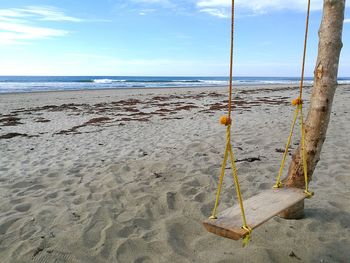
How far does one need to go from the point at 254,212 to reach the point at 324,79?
1396 millimetres

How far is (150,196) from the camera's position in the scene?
158 inches

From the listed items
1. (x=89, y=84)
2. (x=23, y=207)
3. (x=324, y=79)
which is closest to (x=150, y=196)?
(x=23, y=207)

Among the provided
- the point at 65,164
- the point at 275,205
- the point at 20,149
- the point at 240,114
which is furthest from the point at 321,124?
the point at 240,114

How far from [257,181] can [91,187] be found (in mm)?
2302

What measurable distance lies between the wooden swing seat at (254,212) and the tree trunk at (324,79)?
0.44m

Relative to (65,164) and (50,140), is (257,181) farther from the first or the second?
(50,140)

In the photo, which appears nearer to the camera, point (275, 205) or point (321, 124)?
point (275, 205)

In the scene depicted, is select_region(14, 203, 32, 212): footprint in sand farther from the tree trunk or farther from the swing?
the tree trunk

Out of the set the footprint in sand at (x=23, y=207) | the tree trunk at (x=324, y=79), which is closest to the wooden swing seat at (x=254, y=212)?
the tree trunk at (x=324, y=79)

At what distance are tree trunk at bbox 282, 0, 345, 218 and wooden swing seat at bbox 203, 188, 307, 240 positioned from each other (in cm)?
44

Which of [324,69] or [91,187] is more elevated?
[324,69]

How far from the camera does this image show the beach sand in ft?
9.61

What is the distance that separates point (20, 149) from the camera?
6.48 m

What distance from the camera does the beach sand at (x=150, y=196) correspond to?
2930 mm
